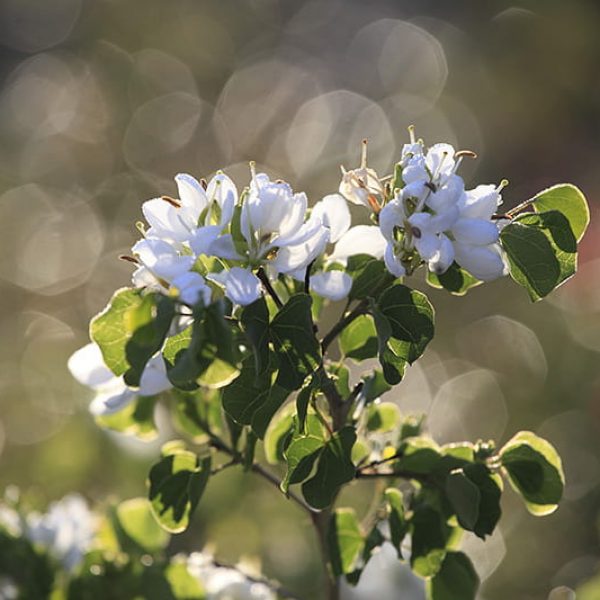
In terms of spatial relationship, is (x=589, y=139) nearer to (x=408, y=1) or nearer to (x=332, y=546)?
(x=408, y=1)

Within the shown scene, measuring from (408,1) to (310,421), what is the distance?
4.23 meters

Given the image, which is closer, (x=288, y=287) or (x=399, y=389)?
(x=288, y=287)

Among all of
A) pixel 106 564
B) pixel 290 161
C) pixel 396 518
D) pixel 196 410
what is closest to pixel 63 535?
pixel 106 564

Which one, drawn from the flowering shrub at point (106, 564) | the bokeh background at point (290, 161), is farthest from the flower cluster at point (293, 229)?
the bokeh background at point (290, 161)

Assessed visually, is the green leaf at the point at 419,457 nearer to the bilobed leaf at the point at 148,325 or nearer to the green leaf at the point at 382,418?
the green leaf at the point at 382,418

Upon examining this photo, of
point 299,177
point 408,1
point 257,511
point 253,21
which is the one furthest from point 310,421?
point 408,1

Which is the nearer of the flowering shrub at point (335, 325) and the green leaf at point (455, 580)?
the flowering shrub at point (335, 325)

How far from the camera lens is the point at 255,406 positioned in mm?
588

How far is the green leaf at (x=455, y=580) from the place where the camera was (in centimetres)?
69

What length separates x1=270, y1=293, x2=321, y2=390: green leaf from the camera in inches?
22.3

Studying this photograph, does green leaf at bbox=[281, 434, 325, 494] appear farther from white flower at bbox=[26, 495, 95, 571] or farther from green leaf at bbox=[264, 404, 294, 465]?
white flower at bbox=[26, 495, 95, 571]

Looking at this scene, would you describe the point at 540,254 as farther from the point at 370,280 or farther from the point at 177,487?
the point at 177,487

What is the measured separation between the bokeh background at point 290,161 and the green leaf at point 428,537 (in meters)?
0.32

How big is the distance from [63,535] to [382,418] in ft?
0.89
